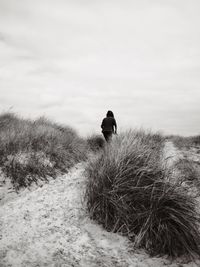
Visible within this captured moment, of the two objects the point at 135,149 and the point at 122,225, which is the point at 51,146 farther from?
the point at 122,225

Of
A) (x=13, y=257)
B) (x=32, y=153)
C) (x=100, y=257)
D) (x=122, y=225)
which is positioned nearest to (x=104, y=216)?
(x=122, y=225)

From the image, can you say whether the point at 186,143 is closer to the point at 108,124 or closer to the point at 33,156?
the point at 108,124

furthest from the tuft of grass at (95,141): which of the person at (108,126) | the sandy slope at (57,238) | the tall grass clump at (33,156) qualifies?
the sandy slope at (57,238)

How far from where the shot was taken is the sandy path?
10.5 feet

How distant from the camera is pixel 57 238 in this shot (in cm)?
364

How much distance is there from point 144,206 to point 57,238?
4.81 feet

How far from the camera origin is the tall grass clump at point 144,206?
136 inches

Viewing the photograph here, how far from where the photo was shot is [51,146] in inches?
269

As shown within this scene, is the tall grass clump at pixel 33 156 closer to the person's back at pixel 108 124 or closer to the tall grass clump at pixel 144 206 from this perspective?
the tall grass clump at pixel 144 206

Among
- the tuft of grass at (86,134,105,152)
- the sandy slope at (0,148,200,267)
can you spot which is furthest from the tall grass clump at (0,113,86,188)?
the tuft of grass at (86,134,105,152)

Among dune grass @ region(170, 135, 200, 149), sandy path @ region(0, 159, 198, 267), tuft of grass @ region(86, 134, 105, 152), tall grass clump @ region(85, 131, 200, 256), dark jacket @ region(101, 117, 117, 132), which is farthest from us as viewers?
dune grass @ region(170, 135, 200, 149)

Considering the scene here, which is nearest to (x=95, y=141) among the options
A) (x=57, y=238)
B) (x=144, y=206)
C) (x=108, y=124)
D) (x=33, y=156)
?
(x=108, y=124)

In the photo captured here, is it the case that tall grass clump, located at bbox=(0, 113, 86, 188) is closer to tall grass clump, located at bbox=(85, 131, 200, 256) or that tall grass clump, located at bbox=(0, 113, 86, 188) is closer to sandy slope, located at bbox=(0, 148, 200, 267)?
sandy slope, located at bbox=(0, 148, 200, 267)

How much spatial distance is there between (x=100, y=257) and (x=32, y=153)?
345 centimetres
